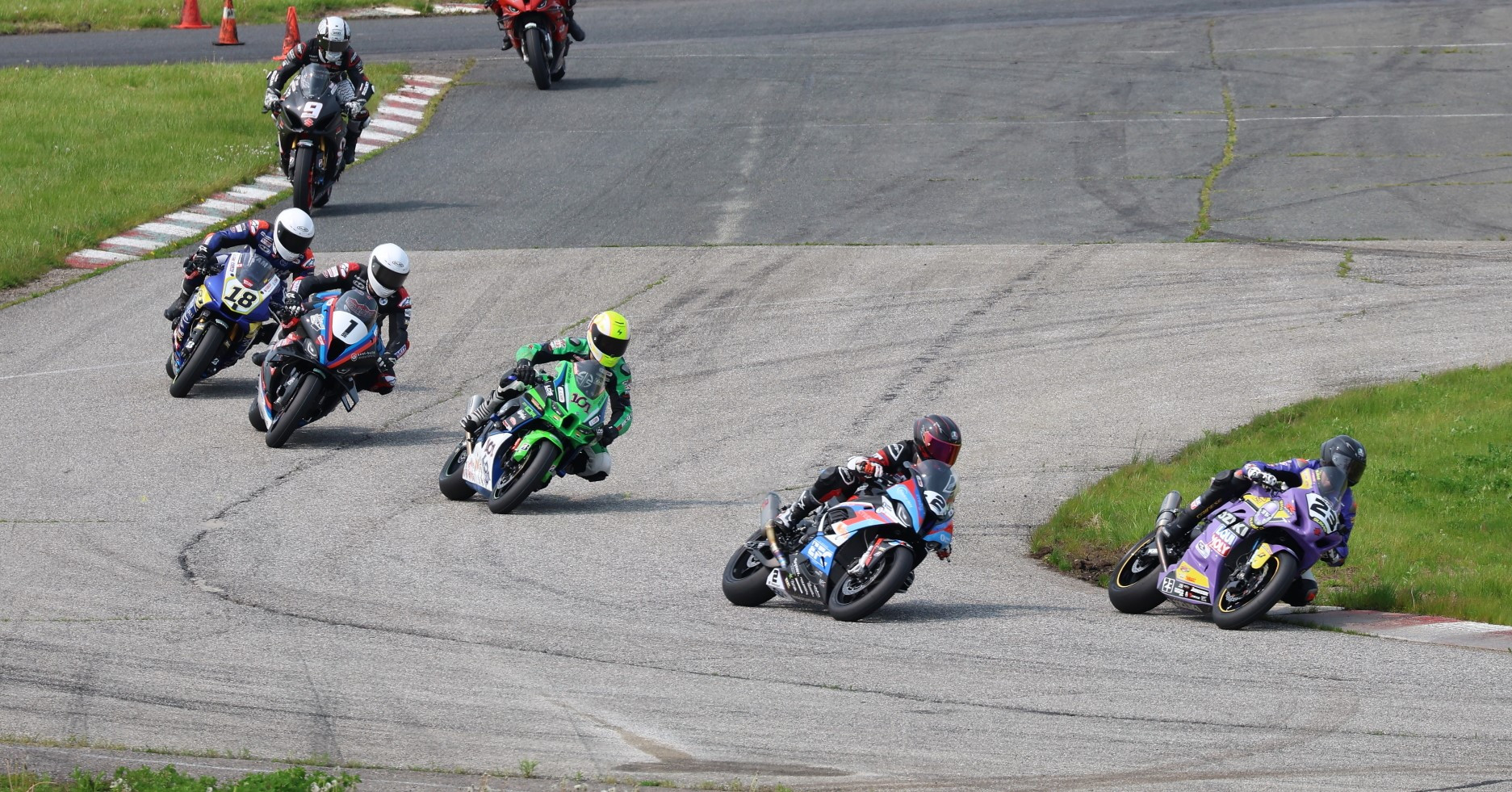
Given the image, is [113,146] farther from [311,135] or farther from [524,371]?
[524,371]

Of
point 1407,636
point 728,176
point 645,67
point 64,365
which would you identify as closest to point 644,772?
point 1407,636

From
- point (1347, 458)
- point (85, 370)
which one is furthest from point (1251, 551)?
point (85, 370)

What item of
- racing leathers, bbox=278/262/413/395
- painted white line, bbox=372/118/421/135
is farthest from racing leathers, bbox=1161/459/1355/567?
painted white line, bbox=372/118/421/135

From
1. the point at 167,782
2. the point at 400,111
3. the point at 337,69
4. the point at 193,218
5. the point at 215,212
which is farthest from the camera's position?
the point at 400,111

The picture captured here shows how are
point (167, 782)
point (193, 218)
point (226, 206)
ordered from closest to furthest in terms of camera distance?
point (167, 782) < point (193, 218) < point (226, 206)

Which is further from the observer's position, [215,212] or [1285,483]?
[215,212]

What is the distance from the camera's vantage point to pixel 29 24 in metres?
36.0

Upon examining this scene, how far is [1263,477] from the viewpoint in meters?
10.5

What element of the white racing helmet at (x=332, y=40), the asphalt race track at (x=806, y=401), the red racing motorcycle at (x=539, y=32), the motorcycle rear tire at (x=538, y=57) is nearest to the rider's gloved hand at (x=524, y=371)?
the asphalt race track at (x=806, y=401)

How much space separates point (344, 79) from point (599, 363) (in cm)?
1123

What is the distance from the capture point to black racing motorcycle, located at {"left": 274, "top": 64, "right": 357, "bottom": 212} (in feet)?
72.8

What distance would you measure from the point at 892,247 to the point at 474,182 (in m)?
6.84

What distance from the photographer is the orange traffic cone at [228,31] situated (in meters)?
33.7

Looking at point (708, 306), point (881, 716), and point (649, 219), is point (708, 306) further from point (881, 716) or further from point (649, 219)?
point (881, 716)
